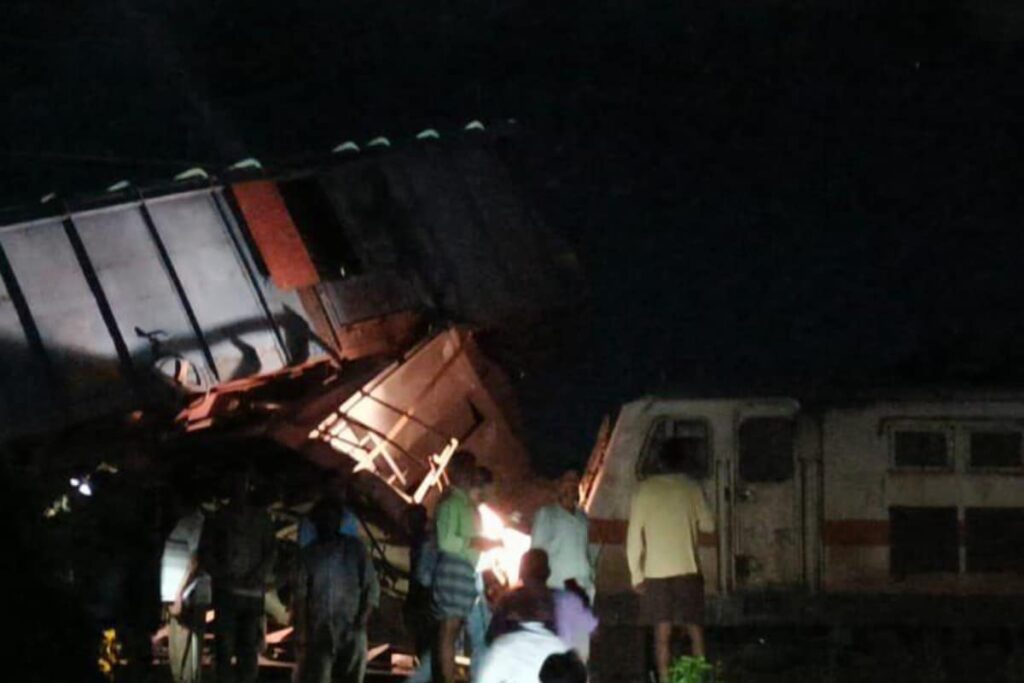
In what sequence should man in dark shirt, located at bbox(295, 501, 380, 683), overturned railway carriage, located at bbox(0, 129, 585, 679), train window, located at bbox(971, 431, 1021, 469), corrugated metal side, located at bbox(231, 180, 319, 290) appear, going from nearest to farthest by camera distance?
1. man in dark shirt, located at bbox(295, 501, 380, 683)
2. train window, located at bbox(971, 431, 1021, 469)
3. overturned railway carriage, located at bbox(0, 129, 585, 679)
4. corrugated metal side, located at bbox(231, 180, 319, 290)

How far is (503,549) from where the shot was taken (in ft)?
45.5

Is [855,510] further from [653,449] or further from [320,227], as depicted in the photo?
[320,227]

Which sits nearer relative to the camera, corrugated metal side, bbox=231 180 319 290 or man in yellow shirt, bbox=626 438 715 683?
man in yellow shirt, bbox=626 438 715 683

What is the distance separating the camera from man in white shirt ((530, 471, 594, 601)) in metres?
11.9

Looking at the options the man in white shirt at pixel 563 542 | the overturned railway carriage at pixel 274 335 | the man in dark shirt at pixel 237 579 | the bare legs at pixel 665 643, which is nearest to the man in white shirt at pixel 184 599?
the overturned railway carriage at pixel 274 335

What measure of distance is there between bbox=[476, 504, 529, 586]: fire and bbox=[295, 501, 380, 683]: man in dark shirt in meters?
1.94

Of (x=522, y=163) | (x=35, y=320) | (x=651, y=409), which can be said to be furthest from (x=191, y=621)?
(x=522, y=163)

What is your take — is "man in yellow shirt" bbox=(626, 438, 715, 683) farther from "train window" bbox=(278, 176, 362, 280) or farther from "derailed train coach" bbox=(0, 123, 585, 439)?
"train window" bbox=(278, 176, 362, 280)

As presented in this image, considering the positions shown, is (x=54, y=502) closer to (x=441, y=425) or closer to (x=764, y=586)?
(x=441, y=425)

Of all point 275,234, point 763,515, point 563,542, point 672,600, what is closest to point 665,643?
point 672,600

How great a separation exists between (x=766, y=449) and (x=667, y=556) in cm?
257

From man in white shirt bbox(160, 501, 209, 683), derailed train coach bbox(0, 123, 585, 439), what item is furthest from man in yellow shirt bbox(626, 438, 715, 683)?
derailed train coach bbox(0, 123, 585, 439)

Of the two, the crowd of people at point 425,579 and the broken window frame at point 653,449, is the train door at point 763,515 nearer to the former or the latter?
the broken window frame at point 653,449

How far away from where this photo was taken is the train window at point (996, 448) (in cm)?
1373
